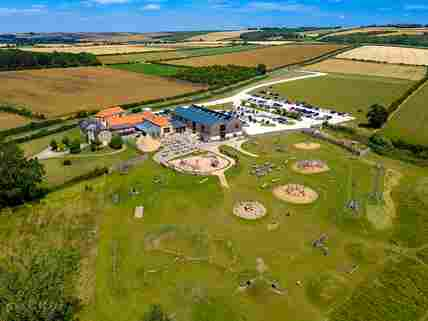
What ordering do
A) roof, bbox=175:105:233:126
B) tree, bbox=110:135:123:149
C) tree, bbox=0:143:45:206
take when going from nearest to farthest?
tree, bbox=0:143:45:206 → tree, bbox=110:135:123:149 → roof, bbox=175:105:233:126

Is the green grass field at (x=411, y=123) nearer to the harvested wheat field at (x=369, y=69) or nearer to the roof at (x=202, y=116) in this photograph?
the roof at (x=202, y=116)

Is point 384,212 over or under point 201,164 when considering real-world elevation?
under

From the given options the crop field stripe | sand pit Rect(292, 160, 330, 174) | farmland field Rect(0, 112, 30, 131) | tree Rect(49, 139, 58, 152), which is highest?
the crop field stripe

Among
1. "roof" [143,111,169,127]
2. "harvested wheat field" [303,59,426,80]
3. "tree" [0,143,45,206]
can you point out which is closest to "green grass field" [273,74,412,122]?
"harvested wheat field" [303,59,426,80]

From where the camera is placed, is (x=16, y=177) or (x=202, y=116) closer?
(x=16, y=177)

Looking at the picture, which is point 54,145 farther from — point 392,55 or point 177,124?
point 392,55

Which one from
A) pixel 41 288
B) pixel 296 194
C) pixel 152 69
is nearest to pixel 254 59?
pixel 152 69

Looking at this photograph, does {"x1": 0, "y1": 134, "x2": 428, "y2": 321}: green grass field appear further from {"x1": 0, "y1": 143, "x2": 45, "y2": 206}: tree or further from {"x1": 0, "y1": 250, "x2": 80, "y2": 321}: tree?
{"x1": 0, "y1": 143, "x2": 45, "y2": 206}: tree
